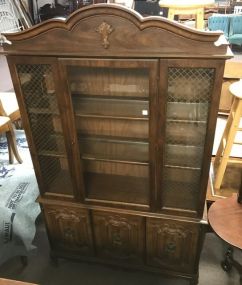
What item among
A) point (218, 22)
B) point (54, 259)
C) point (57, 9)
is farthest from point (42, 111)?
point (57, 9)

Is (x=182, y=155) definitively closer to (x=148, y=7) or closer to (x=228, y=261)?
(x=228, y=261)

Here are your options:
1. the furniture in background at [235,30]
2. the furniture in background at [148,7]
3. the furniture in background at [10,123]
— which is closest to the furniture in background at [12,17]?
the furniture in background at [148,7]

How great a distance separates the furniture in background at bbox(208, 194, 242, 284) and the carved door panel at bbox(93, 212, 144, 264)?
443mm

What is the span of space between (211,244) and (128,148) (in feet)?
3.50

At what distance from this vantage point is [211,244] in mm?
2123

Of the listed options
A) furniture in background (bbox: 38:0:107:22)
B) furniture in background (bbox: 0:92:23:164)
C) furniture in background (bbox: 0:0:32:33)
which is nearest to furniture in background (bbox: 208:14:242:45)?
furniture in background (bbox: 38:0:107:22)

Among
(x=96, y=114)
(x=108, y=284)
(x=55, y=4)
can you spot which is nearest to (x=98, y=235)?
(x=108, y=284)

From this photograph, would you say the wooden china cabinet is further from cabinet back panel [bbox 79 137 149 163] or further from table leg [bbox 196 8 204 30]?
table leg [bbox 196 8 204 30]

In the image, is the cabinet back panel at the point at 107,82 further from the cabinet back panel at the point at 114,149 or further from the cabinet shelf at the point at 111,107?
the cabinet back panel at the point at 114,149

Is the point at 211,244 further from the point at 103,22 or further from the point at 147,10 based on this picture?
the point at 147,10

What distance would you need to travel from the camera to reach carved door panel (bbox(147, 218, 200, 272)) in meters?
1.67

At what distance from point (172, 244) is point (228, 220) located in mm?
375

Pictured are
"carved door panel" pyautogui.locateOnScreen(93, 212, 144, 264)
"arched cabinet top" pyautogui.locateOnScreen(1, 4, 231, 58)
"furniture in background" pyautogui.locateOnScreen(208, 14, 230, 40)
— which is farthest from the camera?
"furniture in background" pyautogui.locateOnScreen(208, 14, 230, 40)

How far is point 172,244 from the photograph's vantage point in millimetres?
1743
